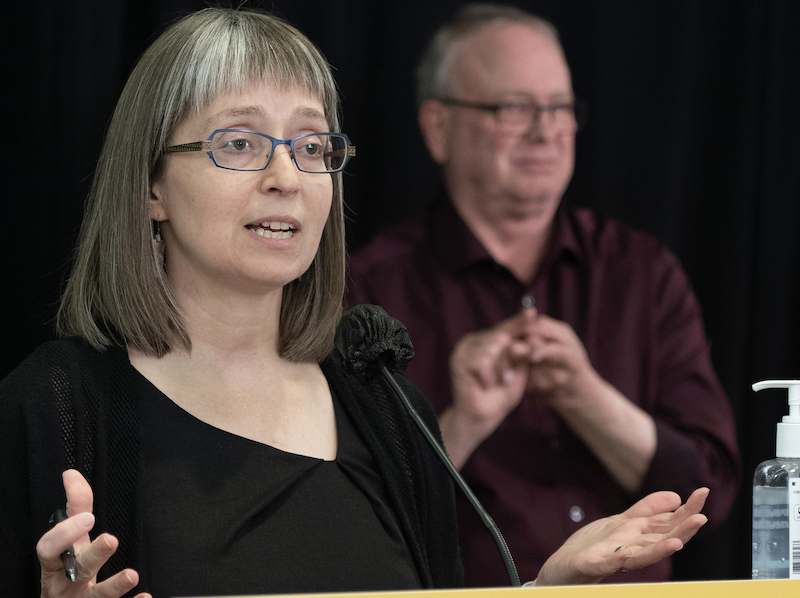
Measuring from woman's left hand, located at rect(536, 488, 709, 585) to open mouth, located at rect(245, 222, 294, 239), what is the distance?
578mm

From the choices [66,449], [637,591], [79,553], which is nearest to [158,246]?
[66,449]

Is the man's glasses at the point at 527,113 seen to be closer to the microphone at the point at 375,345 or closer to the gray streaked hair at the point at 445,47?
the gray streaked hair at the point at 445,47

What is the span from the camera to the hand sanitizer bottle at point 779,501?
0.95 metres

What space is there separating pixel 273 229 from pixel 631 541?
0.63m

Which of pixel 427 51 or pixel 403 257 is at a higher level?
pixel 427 51

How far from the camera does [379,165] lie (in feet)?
5.94

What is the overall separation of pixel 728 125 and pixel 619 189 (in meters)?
0.32

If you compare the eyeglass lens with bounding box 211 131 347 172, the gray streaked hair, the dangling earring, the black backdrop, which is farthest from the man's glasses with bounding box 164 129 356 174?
the gray streaked hair

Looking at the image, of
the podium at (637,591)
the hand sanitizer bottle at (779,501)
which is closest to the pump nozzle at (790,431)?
the hand sanitizer bottle at (779,501)

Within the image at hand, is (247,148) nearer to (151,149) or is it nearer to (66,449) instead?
(151,149)

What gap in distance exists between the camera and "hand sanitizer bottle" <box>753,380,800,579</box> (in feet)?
3.12

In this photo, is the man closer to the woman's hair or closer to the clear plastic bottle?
the woman's hair

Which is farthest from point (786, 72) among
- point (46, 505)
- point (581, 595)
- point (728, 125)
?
point (46, 505)

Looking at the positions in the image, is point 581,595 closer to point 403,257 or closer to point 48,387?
point 48,387
